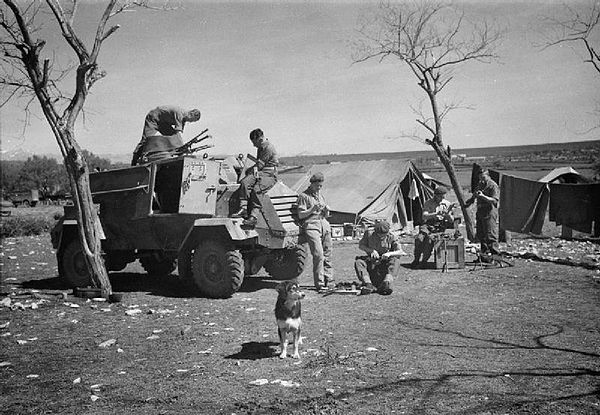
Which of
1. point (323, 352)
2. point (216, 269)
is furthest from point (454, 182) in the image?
point (323, 352)

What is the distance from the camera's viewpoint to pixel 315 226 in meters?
9.52

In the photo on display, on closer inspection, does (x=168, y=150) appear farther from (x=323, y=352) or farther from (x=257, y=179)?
(x=323, y=352)

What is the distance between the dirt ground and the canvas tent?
9.31 m

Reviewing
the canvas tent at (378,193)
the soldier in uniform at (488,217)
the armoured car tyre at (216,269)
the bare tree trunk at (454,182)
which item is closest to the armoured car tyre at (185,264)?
the armoured car tyre at (216,269)

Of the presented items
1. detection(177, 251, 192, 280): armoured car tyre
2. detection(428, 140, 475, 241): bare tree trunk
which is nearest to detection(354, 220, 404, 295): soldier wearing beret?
detection(177, 251, 192, 280): armoured car tyre

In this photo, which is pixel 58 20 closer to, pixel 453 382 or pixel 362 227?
pixel 453 382

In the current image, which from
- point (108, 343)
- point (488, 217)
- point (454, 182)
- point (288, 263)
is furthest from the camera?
A: point (454, 182)

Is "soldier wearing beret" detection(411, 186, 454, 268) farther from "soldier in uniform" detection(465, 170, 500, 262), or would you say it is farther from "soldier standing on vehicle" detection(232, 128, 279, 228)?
"soldier standing on vehicle" detection(232, 128, 279, 228)

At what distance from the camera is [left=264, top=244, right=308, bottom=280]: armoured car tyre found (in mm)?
10234

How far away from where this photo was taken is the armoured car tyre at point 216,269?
9.08 metres

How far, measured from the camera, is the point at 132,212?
1034 centimetres

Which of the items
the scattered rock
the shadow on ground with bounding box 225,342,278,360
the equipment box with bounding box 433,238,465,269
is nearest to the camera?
the shadow on ground with bounding box 225,342,278,360

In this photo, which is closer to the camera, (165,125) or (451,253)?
(165,125)

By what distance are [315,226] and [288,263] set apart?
1.38 metres
